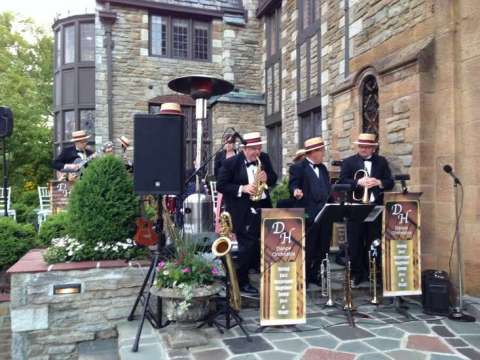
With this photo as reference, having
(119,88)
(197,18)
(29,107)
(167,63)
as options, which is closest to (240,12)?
(197,18)

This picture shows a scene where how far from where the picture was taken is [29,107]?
59.2 ft

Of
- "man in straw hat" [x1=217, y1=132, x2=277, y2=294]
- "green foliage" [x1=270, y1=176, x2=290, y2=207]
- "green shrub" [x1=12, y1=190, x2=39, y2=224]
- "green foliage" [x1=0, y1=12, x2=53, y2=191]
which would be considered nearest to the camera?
"man in straw hat" [x1=217, y1=132, x2=277, y2=294]

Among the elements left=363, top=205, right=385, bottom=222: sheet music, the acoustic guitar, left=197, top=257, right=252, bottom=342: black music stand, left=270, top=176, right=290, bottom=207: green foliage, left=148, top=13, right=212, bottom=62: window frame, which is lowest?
left=197, top=257, right=252, bottom=342: black music stand

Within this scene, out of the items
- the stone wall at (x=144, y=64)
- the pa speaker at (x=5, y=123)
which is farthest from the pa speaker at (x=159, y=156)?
the stone wall at (x=144, y=64)

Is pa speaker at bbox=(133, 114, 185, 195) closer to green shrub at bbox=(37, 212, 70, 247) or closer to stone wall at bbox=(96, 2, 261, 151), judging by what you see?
green shrub at bbox=(37, 212, 70, 247)

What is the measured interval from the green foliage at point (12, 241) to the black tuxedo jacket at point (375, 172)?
5025mm

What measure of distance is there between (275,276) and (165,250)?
3.89 ft

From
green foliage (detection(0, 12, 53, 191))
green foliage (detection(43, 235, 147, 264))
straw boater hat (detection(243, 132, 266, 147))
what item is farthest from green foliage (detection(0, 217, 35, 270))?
green foliage (detection(0, 12, 53, 191))

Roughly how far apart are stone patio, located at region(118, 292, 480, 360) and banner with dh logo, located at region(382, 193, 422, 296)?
13.5 inches

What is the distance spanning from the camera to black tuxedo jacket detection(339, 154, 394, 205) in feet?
17.2

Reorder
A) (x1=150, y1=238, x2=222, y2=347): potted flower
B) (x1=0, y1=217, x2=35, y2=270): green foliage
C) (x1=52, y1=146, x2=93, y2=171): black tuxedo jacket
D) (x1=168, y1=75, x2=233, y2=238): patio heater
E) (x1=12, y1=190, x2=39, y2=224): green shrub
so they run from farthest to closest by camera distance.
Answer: (x1=12, y1=190, x2=39, y2=224): green shrub → (x1=52, y1=146, x2=93, y2=171): black tuxedo jacket → (x1=168, y1=75, x2=233, y2=238): patio heater → (x1=0, y1=217, x2=35, y2=270): green foliage → (x1=150, y1=238, x2=222, y2=347): potted flower

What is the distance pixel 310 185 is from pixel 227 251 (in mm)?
1708

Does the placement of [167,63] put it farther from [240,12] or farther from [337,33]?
[337,33]

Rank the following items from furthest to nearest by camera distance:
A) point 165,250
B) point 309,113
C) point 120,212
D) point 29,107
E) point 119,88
→ point 29,107 < point 119,88 < point 309,113 < point 120,212 < point 165,250
